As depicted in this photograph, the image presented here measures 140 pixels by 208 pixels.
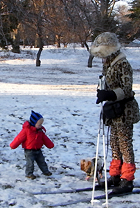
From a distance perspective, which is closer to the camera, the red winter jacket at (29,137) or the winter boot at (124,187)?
the winter boot at (124,187)

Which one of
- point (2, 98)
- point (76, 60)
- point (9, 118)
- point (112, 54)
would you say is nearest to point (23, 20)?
point (9, 118)

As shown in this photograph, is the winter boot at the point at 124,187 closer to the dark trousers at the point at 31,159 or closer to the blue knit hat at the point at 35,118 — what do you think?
the dark trousers at the point at 31,159

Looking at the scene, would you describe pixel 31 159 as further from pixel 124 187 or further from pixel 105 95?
pixel 105 95

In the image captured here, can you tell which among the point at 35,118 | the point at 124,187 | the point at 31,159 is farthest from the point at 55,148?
the point at 124,187

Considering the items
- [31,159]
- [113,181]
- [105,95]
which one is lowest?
[113,181]

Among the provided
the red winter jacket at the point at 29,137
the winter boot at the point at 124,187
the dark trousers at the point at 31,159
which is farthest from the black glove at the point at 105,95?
the dark trousers at the point at 31,159

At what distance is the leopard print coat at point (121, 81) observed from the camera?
11.4ft

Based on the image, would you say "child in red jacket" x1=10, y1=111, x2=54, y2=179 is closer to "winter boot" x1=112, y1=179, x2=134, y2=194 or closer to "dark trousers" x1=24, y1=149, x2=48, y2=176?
"dark trousers" x1=24, y1=149, x2=48, y2=176

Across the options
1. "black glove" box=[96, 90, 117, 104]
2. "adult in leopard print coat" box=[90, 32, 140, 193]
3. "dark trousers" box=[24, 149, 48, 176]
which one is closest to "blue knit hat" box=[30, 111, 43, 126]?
"dark trousers" box=[24, 149, 48, 176]

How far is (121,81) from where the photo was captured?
3494 mm

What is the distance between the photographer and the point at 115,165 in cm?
385

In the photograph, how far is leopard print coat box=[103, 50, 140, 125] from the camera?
3.46m

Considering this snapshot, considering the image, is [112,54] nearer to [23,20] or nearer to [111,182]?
[111,182]

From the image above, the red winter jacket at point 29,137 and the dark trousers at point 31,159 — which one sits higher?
the red winter jacket at point 29,137
